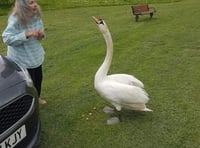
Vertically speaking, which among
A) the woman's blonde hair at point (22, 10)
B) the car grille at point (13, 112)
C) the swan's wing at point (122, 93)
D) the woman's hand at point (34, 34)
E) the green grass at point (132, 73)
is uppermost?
the woman's blonde hair at point (22, 10)

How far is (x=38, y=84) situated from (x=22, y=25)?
938 mm

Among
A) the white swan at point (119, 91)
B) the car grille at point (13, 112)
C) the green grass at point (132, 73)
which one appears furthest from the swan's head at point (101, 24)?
the car grille at point (13, 112)

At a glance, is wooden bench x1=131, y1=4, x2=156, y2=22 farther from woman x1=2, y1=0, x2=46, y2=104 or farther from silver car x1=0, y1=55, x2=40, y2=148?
silver car x1=0, y1=55, x2=40, y2=148

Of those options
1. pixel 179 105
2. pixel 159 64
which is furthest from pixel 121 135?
pixel 159 64

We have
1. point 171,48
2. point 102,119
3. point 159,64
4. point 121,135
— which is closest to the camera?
point 121,135

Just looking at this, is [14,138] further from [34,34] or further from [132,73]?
[132,73]

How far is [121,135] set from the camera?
4648mm

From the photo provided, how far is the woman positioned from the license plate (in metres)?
1.51

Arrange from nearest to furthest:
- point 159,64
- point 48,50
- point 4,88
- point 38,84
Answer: point 4,88, point 38,84, point 159,64, point 48,50

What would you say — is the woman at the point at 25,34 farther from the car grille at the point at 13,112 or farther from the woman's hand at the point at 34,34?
the car grille at the point at 13,112

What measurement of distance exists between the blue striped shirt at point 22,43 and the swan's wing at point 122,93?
39.7 inches

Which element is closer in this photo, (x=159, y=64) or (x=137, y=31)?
(x=159, y=64)

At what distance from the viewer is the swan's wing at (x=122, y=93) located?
15.3 feet

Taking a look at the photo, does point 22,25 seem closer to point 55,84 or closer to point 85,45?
point 55,84
